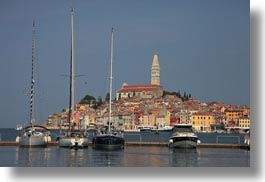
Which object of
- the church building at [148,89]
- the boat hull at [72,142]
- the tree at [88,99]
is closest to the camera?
the church building at [148,89]

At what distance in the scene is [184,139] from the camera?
20109 mm

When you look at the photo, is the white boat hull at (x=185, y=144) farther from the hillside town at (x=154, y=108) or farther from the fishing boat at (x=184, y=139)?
the hillside town at (x=154, y=108)

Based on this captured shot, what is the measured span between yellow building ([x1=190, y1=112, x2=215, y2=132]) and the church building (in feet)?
5.24

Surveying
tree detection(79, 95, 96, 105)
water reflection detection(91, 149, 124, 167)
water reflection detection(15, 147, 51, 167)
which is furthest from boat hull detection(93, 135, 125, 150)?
water reflection detection(91, 149, 124, 167)

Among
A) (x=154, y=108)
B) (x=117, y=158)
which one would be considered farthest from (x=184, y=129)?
(x=117, y=158)

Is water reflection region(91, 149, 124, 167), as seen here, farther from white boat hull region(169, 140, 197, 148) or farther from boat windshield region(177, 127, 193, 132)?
boat windshield region(177, 127, 193, 132)

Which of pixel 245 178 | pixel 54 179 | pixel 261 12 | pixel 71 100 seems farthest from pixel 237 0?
pixel 71 100

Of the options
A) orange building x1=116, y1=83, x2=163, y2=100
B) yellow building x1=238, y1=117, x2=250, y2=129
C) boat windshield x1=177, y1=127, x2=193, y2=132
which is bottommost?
boat windshield x1=177, y1=127, x2=193, y2=132

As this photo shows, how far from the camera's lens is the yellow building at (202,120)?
1822 cm

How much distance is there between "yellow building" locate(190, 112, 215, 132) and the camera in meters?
18.2

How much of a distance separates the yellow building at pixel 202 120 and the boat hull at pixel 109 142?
2689 millimetres

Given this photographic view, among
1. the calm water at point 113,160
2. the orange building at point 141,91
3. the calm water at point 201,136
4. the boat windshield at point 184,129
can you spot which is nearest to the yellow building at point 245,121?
the calm water at point 113,160

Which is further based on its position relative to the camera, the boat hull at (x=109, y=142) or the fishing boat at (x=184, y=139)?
the fishing boat at (x=184, y=139)

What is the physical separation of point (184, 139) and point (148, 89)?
383 cm
